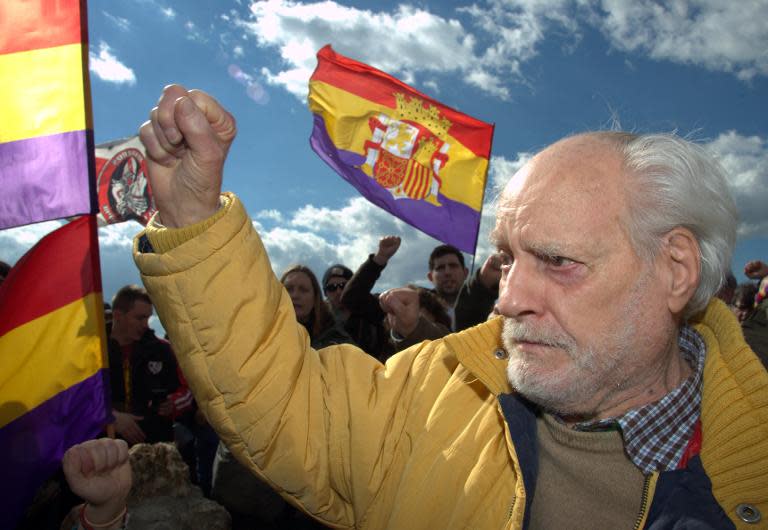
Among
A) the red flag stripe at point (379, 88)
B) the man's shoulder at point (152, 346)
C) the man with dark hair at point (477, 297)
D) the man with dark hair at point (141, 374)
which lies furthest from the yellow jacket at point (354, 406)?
the red flag stripe at point (379, 88)

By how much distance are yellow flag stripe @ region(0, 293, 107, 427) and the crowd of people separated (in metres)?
1.75

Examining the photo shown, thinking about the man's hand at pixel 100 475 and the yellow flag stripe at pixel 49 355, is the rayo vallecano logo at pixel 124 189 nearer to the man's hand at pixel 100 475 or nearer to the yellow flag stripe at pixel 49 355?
the yellow flag stripe at pixel 49 355

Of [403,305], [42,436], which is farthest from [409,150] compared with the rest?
[42,436]

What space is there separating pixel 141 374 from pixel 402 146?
3265 mm

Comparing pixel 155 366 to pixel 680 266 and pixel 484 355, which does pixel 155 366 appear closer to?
pixel 484 355

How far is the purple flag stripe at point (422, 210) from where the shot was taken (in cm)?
563

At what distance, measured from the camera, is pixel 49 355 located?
2859mm

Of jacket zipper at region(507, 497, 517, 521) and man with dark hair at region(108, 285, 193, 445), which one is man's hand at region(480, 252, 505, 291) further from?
jacket zipper at region(507, 497, 517, 521)

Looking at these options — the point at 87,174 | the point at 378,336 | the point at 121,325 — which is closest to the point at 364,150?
the point at 378,336

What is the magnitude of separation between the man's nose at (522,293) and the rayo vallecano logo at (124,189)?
6.40 meters

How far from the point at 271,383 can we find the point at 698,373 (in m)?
1.23

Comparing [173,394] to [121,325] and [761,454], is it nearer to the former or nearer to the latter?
[121,325]

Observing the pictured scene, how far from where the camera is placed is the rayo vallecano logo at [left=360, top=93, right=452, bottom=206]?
19.2 ft

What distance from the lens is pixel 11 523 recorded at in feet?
8.65
